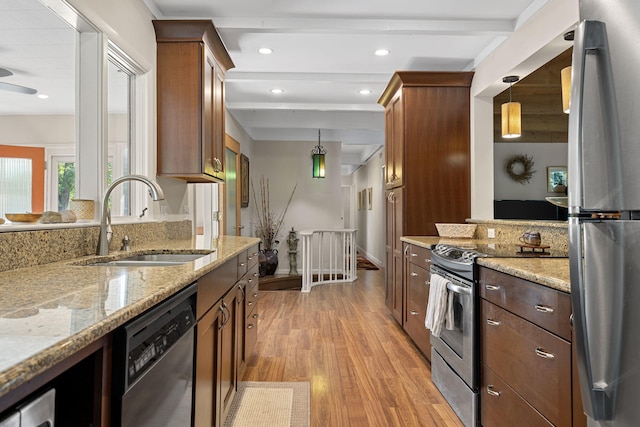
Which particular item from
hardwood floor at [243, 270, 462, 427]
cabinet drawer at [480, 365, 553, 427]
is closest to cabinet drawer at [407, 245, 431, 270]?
hardwood floor at [243, 270, 462, 427]

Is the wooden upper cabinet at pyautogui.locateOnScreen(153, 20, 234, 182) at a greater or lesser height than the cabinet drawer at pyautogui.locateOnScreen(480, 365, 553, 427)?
greater

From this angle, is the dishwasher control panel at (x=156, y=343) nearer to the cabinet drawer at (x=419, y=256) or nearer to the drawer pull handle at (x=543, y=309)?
the drawer pull handle at (x=543, y=309)

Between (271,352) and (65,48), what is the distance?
8.69ft

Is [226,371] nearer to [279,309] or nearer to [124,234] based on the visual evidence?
[124,234]

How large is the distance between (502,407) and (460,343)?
18.2 inches

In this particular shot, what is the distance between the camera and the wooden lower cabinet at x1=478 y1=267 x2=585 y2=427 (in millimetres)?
1324

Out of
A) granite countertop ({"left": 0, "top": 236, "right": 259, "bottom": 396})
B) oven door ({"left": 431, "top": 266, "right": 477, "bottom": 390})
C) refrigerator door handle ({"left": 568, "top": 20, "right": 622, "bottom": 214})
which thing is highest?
refrigerator door handle ({"left": 568, "top": 20, "right": 622, "bottom": 214})

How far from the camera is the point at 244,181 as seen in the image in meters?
6.44

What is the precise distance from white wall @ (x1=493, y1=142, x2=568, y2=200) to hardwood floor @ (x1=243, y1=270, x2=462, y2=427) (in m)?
2.57

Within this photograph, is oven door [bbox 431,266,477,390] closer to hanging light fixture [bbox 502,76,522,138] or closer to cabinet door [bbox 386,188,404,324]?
cabinet door [bbox 386,188,404,324]

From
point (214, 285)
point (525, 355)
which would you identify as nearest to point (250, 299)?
point (214, 285)

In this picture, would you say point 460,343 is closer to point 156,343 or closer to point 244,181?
point 156,343

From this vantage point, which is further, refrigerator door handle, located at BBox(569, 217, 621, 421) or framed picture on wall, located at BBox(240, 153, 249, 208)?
framed picture on wall, located at BBox(240, 153, 249, 208)

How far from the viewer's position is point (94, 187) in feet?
6.86
